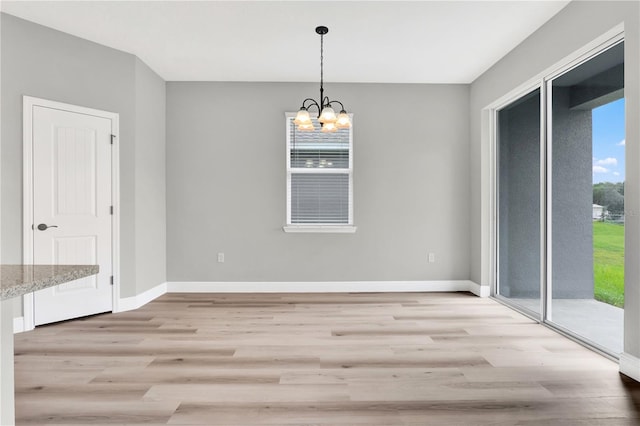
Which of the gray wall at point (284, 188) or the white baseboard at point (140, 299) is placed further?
the gray wall at point (284, 188)

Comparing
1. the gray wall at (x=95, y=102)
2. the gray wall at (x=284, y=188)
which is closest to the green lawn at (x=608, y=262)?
the gray wall at (x=284, y=188)

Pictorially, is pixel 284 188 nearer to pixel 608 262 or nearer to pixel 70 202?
pixel 70 202

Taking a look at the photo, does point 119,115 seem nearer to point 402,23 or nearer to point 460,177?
point 402,23

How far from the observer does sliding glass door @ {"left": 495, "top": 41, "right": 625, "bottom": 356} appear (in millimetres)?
2738

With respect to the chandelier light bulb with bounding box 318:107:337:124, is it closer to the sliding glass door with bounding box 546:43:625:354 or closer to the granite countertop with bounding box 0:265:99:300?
the sliding glass door with bounding box 546:43:625:354

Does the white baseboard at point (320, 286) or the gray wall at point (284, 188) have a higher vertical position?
the gray wall at point (284, 188)

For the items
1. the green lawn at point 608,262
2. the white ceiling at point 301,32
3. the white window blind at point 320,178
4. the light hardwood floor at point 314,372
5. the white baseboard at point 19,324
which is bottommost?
the light hardwood floor at point 314,372

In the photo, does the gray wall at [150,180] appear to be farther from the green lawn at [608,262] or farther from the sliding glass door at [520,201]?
the green lawn at [608,262]

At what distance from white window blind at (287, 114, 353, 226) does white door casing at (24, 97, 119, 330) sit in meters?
2.13

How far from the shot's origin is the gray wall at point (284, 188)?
190 inches

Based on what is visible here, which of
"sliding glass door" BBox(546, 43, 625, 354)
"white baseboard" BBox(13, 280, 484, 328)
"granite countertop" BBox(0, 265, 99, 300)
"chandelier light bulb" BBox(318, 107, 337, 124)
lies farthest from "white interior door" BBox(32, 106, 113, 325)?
"sliding glass door" BBox(546, 43, 625, 354)

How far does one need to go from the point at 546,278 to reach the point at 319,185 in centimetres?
281

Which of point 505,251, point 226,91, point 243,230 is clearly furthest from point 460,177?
point 226,91

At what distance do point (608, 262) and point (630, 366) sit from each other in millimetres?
756
